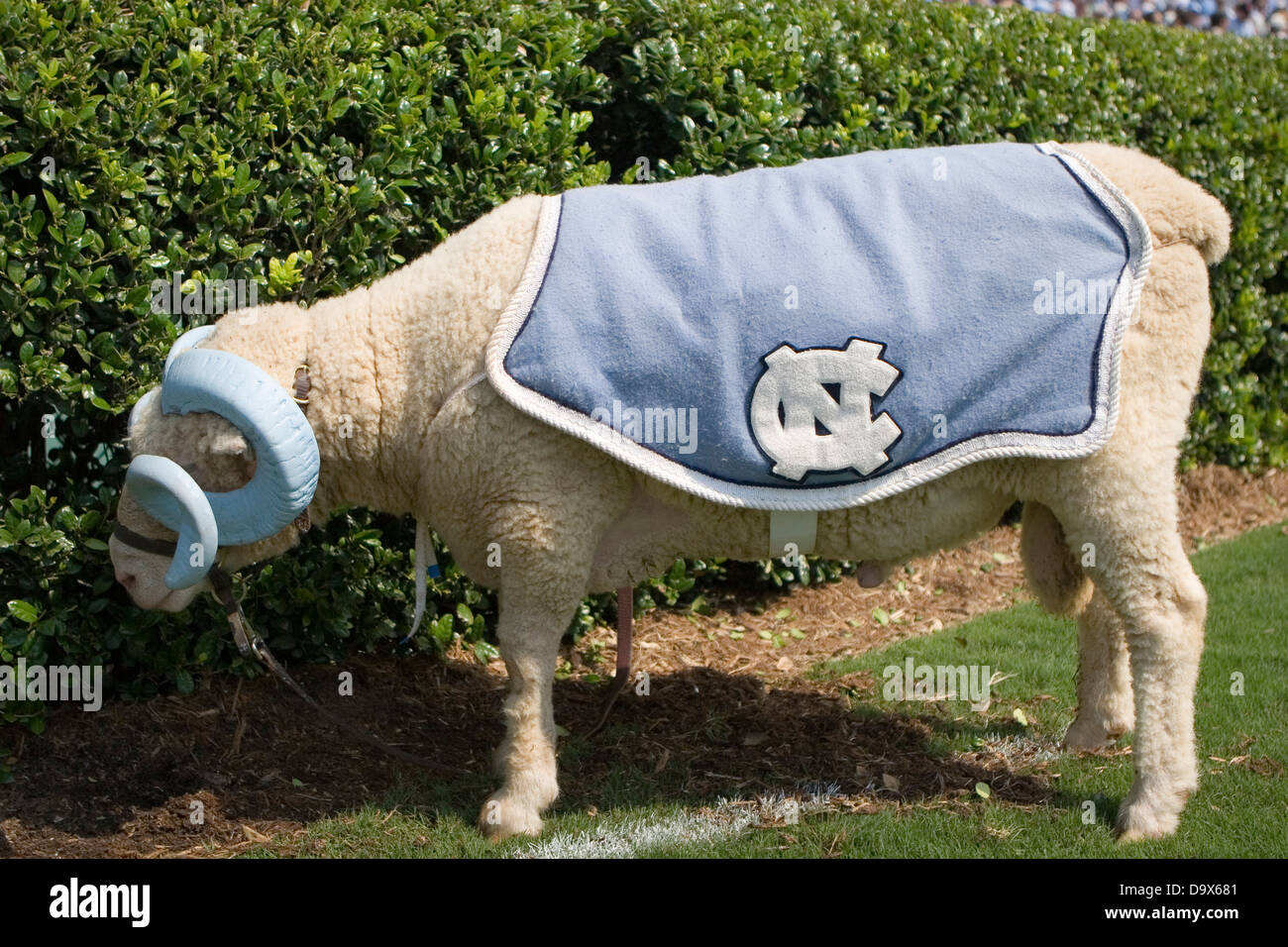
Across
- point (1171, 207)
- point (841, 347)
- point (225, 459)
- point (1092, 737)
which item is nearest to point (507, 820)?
point (225, 459)

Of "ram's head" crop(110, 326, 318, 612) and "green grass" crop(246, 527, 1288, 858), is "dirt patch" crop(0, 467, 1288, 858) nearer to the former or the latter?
"green grass" crop(246, 527, 1288, 858)

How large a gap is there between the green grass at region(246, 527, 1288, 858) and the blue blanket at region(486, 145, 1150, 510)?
1.04 metres

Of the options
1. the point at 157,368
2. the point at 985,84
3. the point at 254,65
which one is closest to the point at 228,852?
the point at 157,368

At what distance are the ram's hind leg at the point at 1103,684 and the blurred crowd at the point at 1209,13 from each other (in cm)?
1000

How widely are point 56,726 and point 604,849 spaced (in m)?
2.06

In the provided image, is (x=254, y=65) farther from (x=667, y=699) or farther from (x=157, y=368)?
(x=667, y=699)

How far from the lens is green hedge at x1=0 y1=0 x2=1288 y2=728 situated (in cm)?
405

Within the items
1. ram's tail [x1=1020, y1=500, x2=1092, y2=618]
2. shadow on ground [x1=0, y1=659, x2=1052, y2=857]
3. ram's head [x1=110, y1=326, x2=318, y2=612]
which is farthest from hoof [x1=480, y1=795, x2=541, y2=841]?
ram's tail [x1=1020, y1=500, x2=1092, y2=618]

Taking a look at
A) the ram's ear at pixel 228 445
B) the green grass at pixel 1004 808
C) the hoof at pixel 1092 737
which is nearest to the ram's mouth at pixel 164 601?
the ram's ear at pixel 228 445

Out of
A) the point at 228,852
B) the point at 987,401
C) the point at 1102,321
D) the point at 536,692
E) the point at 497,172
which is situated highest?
the point at 497,172

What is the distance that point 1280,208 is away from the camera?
7805 mm

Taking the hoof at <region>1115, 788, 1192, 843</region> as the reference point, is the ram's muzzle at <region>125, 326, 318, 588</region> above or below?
above

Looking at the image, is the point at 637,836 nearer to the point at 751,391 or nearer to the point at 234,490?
the point at 751,391

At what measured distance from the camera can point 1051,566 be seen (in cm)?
421
